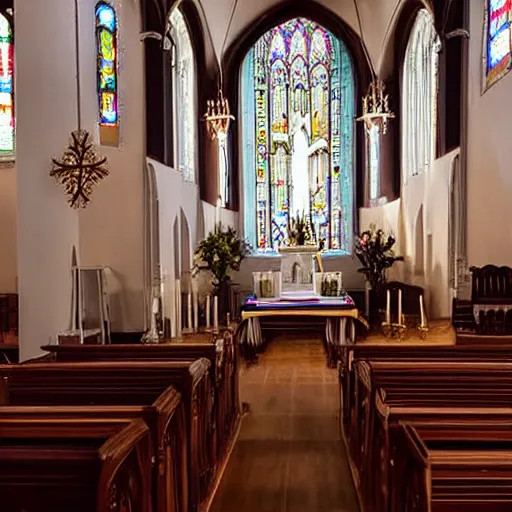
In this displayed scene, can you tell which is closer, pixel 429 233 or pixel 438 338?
pixel 438 338

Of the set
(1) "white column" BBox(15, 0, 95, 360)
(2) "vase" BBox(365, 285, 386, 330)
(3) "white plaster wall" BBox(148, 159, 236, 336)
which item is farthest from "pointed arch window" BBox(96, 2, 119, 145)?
(2) "vase" BBox(365, 285, 386, 330)

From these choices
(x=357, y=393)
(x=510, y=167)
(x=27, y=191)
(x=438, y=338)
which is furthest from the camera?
(x=438, y=338)

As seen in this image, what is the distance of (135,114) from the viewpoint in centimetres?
853

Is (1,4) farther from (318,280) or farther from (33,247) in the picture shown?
(318,280)

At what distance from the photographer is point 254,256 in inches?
511

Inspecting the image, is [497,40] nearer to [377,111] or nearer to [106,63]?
[377,111]

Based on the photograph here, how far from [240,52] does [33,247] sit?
363 inches

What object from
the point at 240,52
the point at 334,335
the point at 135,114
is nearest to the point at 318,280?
the point at 334,335

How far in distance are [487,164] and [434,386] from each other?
17.8ft

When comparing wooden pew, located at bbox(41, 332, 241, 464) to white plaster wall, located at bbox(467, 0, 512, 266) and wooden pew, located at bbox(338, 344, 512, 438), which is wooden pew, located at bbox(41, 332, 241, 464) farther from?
white plaster wall, located at bbox(467, 0, 512, 266)

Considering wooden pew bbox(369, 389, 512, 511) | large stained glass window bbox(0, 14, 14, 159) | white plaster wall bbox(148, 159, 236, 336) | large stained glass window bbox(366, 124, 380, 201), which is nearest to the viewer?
wooden pew bbox(369, 389, 512, 511)

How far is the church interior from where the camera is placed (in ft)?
6.97

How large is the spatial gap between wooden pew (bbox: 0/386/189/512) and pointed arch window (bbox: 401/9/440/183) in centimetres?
819

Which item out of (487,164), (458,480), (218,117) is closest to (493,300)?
(487,164)
